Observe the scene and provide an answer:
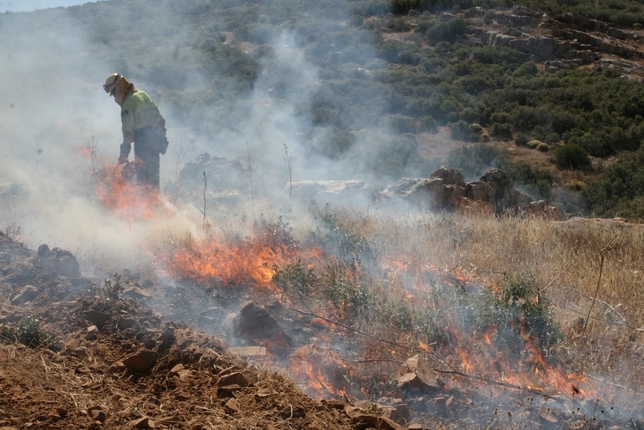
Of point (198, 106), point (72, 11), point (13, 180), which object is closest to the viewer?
point (13, 180)

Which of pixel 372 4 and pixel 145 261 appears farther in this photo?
pixel 372 4

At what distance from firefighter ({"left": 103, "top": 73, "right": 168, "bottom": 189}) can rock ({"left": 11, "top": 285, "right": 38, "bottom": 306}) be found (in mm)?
3156

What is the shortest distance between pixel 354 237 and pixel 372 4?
1024 inches

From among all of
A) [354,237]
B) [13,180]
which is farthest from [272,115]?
[354,237]

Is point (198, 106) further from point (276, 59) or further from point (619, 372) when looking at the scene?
point (619, 372)

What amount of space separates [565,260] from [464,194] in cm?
441

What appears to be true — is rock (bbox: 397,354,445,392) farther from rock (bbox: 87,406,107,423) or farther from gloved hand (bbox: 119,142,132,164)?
gloved hand (bbox: 119,142,132,164)

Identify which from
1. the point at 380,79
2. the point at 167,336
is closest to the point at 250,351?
the point at 167,336

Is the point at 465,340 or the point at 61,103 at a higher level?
the point at 61,103

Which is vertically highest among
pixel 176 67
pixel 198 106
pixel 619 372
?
pixel 176 67

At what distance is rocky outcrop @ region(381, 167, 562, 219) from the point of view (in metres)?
9.55

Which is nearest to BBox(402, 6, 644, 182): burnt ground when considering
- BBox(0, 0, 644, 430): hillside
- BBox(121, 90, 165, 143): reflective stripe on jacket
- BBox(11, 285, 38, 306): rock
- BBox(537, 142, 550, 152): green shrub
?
BBox(537, 142, 550, 152): green shrub

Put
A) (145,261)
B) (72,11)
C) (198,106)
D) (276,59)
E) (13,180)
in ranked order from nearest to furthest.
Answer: (145,261) → (13,180) → (198,106) → (276,59) → (72,11)

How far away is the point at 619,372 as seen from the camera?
13.1 feet
